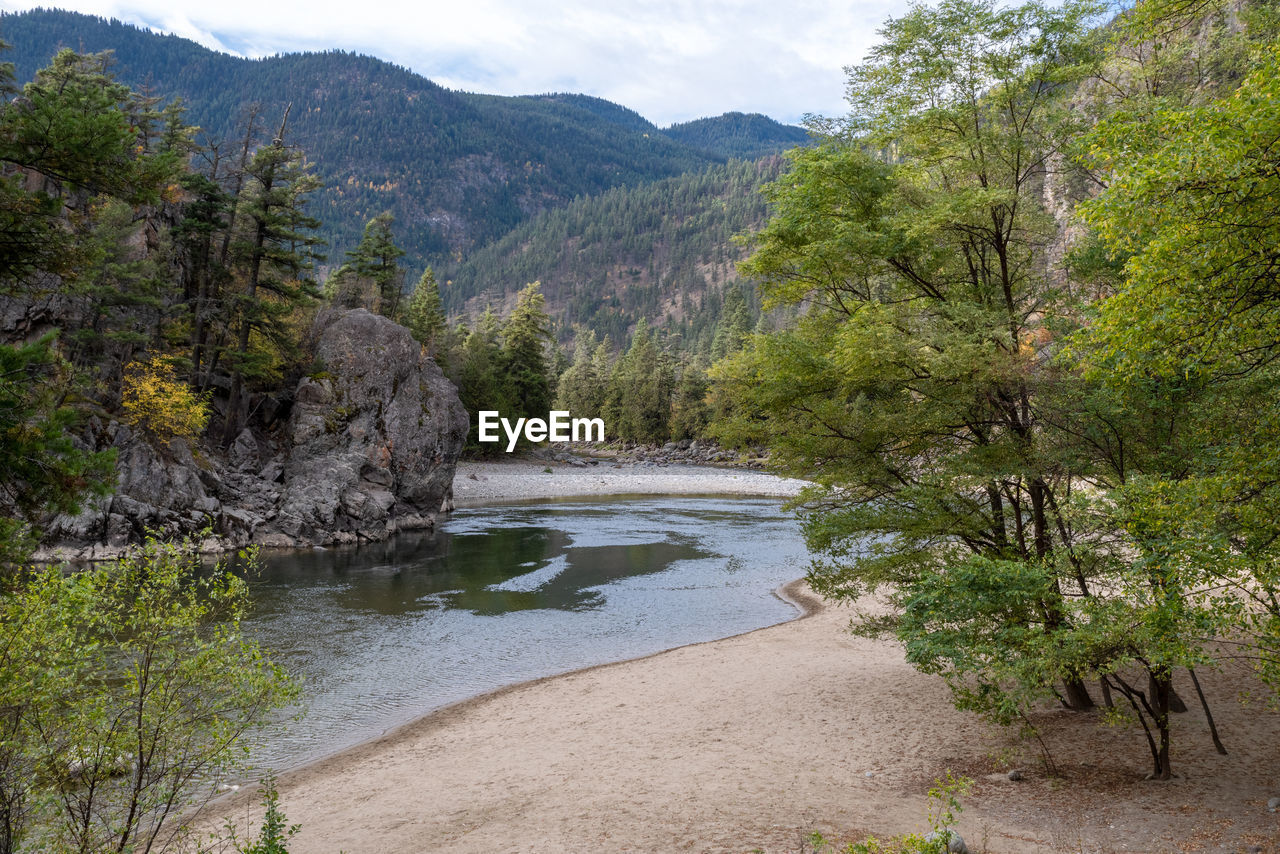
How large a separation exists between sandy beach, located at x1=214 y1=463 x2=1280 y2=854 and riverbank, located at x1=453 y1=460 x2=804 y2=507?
3480 cm

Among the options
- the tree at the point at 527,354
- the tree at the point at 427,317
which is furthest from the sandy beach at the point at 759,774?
the tree at the point at 527,354

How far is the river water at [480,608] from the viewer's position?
14.5m

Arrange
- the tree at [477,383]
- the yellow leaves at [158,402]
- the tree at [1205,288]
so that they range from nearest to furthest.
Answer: the tree at [1205,288] → the yellow leaves at [158,402] → the tree at [477,383]

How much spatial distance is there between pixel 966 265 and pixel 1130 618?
22.2ft

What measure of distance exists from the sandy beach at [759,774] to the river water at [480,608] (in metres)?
1.70

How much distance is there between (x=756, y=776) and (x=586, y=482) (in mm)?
48864

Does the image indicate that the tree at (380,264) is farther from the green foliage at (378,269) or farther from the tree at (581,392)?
the tree at (581,392)

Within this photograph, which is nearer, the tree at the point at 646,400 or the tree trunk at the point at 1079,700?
the tree trunk at the point at 1079,700

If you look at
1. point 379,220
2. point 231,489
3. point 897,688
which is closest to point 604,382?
Result: point 379,220

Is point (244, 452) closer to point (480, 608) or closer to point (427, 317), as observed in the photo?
point (480, 608)

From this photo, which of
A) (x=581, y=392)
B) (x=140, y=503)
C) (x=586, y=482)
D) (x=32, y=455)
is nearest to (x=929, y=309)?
(x=32, y=455)

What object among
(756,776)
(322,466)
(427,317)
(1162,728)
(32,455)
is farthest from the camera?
(427,317)

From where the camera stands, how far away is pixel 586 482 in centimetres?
5781

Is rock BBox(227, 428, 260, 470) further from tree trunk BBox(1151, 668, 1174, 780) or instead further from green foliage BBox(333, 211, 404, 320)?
tree trunk BBox(1151, 668, 1174, 780)
